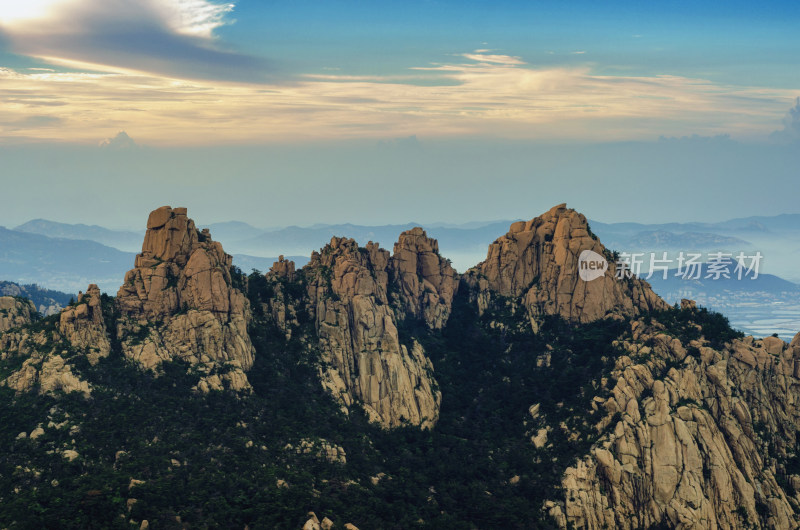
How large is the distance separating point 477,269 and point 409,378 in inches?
1461

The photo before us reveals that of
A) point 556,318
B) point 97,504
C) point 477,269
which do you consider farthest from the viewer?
point 477,269

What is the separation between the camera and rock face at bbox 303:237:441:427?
13200cm

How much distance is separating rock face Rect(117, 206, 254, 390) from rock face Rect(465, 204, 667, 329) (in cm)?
5329

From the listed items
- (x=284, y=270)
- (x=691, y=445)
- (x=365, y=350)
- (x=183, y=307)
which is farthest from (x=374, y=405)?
(x=691, y=445)

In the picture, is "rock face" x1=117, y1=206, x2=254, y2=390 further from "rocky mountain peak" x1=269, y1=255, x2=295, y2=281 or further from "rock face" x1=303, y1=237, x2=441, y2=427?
"rocky mountain peak" x1=269, y1=255, x2=295, y2=281

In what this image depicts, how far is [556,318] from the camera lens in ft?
483

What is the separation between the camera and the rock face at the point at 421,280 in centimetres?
15562

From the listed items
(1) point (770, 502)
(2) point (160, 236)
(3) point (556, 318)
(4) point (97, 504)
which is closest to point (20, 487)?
(4) point (97, 504)

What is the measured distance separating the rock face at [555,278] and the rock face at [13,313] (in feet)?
278

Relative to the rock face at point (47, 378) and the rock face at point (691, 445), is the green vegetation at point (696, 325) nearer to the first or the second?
the rock face at point (691, 445)

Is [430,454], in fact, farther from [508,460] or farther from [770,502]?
[770,502]

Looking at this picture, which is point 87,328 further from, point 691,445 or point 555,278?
point 691,445

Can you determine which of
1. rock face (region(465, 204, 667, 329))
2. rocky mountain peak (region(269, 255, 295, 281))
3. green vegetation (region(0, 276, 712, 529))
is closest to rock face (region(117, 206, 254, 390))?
green vegetation (region(0, 276, 712, 529))

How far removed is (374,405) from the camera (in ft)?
433
